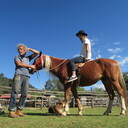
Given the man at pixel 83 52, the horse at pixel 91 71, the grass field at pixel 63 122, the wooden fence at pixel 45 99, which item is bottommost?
the grass field at pixel 63 122

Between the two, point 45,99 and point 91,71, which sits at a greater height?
point 91,71

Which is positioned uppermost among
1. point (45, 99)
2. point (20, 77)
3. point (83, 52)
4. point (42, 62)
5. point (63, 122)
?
point (83, 52)

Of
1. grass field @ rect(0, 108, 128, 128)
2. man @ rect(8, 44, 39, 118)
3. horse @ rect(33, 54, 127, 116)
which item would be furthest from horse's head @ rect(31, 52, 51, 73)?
grass field @ rect(0, 108, 128, 128)

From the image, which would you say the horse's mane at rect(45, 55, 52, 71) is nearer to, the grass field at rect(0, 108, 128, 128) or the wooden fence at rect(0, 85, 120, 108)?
the grass field at rect(0, 108, 128, 128)

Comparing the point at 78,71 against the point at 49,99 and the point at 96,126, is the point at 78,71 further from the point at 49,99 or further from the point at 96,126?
the point at 49,99

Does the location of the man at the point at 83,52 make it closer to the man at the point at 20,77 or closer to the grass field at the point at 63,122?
the man at the point at 20,77

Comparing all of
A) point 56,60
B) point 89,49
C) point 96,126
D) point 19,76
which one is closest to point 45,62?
point 56,60

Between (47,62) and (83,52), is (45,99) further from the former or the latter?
(83,52)

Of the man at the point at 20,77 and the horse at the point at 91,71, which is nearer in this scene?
the man at the point at 20,77

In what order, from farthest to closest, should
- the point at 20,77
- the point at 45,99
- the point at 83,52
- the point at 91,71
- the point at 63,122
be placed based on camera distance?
the point at 45,99 < the point at 83,52 < the point at 91,71 < the point at 20,77 < the point at 63,122

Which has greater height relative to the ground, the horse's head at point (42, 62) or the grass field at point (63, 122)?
the horse's head at point (42, 62)

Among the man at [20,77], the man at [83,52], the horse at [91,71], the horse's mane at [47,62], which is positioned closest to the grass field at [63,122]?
the man at [20,77]

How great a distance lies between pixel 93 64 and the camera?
6676 millimetres

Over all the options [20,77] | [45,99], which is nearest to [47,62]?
[20,77]
